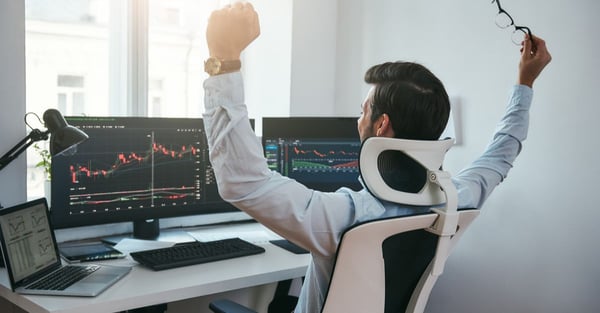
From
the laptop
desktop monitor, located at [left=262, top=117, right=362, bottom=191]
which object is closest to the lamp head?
the laptop

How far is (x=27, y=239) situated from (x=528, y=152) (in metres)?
1.67

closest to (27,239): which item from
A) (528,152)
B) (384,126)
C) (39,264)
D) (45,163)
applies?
(39,264)

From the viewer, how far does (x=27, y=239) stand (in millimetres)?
1763

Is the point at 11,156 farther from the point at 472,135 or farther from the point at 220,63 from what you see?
the point at 472,135

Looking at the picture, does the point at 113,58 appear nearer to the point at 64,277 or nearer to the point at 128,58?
the point at 128,58

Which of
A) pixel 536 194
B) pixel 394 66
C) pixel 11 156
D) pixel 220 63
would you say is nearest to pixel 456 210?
pixel 394 66

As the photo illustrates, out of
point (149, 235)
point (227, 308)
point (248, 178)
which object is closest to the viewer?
point (248, 178)

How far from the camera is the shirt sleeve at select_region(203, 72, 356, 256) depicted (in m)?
1.12

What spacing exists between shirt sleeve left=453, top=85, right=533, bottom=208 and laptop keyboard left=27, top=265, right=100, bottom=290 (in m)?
1.07

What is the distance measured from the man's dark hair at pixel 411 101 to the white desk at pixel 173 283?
0.76 m

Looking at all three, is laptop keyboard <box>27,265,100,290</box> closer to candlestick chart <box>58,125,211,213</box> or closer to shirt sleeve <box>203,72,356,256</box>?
candlestick chart <box>58,125,211,213</box>

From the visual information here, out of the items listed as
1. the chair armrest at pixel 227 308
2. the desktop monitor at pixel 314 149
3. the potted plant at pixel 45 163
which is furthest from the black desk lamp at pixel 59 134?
the desktop monitor at pixel 314 149

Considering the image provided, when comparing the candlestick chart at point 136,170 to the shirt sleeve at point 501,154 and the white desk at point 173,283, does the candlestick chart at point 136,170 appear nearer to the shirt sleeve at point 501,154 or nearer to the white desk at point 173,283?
the white desk at point 173,283

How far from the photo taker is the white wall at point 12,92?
6.74 feet
